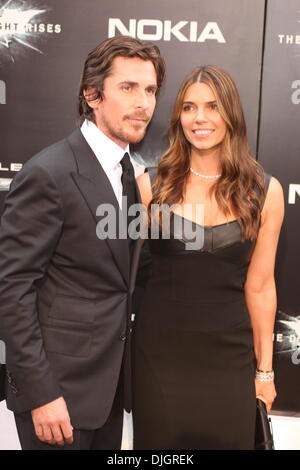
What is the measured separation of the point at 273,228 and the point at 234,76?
35.0 inches

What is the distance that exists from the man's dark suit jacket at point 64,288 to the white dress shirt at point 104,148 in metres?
0.05

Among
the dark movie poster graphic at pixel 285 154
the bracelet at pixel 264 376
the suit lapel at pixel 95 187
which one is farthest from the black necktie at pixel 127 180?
the dark movie poster graphic at pixel 285 154

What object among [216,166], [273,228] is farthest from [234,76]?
[273,228]

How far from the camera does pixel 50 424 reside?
5.07 ft

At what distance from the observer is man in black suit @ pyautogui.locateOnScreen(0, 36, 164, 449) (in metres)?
1.49

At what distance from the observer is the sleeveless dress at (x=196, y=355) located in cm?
202

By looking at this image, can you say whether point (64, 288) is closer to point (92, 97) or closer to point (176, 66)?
point (92, 97)

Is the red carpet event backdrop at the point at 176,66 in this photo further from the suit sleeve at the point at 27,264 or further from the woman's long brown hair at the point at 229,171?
the suit sleeve at the point at 27,264

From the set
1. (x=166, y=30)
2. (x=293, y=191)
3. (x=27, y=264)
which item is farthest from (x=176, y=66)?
(x=27, y=264)

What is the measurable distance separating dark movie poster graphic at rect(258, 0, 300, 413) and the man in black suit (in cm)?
99

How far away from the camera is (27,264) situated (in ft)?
4.86

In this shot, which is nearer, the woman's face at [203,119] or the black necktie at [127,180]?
the black necktie at [127,180]

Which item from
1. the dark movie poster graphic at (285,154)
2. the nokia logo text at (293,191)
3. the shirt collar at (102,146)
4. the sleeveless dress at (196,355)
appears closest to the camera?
the shirt collar at (102,146)

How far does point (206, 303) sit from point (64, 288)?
25.7 inches
